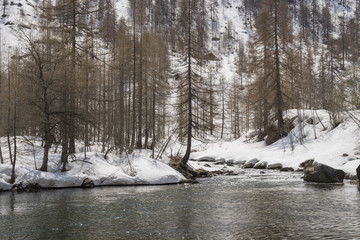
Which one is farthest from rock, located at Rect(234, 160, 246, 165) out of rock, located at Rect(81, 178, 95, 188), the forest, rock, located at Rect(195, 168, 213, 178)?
rock, located at Rect(81, 178, 95, 188)

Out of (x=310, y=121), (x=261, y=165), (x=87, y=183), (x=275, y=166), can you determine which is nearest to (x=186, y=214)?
(x=87, y=183)

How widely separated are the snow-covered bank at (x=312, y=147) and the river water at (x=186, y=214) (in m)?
8.50

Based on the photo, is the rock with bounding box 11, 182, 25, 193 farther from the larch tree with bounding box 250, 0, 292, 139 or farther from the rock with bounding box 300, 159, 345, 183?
the larch tree with bounding box 250, 0, 292, 139

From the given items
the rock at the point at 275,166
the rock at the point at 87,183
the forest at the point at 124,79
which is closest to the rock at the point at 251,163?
the rock at the point at 275,166

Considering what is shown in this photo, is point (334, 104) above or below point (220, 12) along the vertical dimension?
below

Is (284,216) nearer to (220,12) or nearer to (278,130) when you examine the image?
(278,130)

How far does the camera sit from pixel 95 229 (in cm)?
980

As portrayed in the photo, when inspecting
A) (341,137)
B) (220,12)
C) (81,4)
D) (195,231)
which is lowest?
(195,231)

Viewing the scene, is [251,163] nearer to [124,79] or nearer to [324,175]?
[324,175]

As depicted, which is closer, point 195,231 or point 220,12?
point 195,231

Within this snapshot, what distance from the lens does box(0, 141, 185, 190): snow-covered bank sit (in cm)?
1922

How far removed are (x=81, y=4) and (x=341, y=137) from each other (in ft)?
72.3

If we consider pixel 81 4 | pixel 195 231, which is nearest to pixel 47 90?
pixel 81 4

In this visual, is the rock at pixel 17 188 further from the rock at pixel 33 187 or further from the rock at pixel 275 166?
the rock at pixel 275 166
